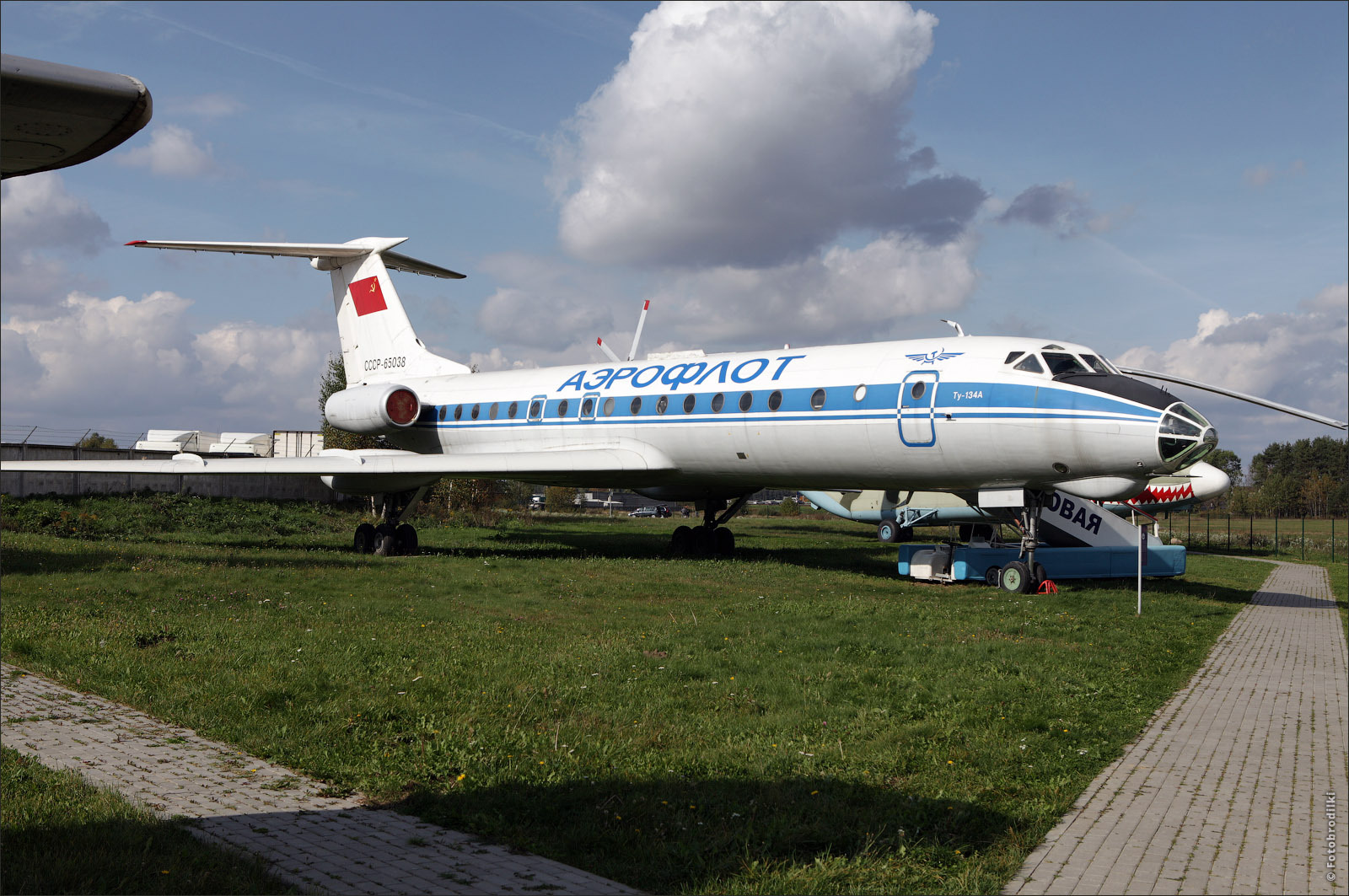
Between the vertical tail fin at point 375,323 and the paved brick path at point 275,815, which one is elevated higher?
the vertical tail fin at point 375,323

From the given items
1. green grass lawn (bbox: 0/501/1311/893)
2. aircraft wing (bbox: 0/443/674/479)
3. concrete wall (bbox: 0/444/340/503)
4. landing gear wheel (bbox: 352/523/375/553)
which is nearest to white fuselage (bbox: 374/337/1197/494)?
aircraft wing (bbox: 0/443/674/479)

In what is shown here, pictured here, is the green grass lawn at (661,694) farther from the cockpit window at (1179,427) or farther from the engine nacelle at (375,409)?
the engine nacelle at (375,409)

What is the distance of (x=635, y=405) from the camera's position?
1864cm

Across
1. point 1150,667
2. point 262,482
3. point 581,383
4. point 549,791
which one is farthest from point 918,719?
point 262,482

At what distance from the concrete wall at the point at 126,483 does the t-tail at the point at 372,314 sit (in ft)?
20.6

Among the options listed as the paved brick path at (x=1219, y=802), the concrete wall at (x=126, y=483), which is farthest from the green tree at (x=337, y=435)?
the paved brick path at (x=1219, y=802)

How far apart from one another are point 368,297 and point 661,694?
20307mm

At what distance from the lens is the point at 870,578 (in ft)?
57.2

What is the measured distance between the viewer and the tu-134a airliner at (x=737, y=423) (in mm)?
13523

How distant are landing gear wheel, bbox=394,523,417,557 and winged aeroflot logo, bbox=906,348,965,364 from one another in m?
10.6

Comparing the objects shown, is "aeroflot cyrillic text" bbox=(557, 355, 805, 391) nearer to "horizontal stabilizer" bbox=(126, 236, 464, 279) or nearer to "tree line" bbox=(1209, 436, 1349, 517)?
"horizontal stabilizer" bbox=(126, 236, 464, 279)

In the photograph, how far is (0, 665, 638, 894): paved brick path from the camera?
421 cm

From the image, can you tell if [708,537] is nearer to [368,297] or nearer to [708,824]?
[368,297]

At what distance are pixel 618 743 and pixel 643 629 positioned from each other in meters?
4.33
